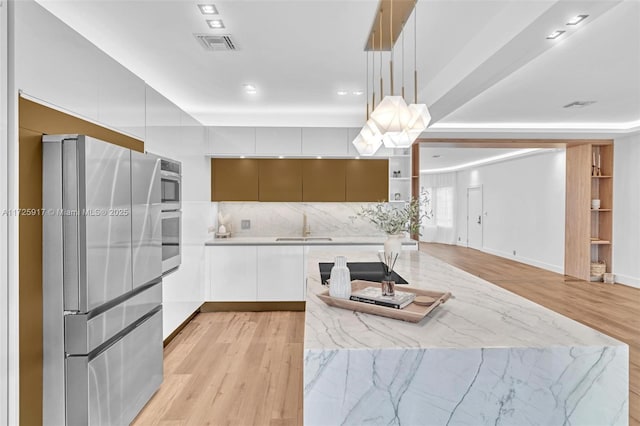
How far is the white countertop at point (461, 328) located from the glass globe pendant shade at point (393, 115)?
34.6 inches

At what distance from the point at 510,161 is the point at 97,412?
32.1 ft

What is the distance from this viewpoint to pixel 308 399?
135 cm

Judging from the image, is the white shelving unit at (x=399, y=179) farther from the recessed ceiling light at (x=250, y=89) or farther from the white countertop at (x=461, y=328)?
the white countertop at (x=461, y=328)

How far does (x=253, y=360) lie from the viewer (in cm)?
339

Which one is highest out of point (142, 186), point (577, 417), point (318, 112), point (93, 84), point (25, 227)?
point (318, 112)

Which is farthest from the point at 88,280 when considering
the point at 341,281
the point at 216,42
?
the point at 216,42

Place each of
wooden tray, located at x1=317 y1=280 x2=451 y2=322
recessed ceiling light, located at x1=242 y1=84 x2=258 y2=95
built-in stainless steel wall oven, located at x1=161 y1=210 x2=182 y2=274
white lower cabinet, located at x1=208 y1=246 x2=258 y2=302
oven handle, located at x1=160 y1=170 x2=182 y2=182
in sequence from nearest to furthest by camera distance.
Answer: wooden tray, located at x1=317 y1=280 x2=451 y2=322, oven handle, located at x1=160 y1=170 x2=182 y2=182, built-in stainless steel wall oven, located at x1=161 y1=210 x2=182 y2=274, recessed ceiling light, located at x1=242 y1=84 x2=258 y2=95, white lower cabinet, located at x1=208 y1=246 x2=258 y2=302

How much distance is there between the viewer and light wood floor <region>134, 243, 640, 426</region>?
2.55 m

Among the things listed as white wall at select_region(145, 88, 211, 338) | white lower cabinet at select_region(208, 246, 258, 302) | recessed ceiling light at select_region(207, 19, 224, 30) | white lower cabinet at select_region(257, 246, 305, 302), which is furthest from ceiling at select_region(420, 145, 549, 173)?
recessed ceiling light at select_region(207, 19, 224, 30)

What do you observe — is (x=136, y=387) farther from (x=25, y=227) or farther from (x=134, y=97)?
(x=134, y=97)

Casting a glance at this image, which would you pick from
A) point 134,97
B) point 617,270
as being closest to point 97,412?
point 134,97

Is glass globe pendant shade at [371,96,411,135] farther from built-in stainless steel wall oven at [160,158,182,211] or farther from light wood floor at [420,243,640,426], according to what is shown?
light wood floor at [420,243,640,426]

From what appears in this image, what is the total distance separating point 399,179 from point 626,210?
13.5 ft

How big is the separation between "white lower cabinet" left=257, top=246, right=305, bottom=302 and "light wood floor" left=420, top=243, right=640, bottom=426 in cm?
332
